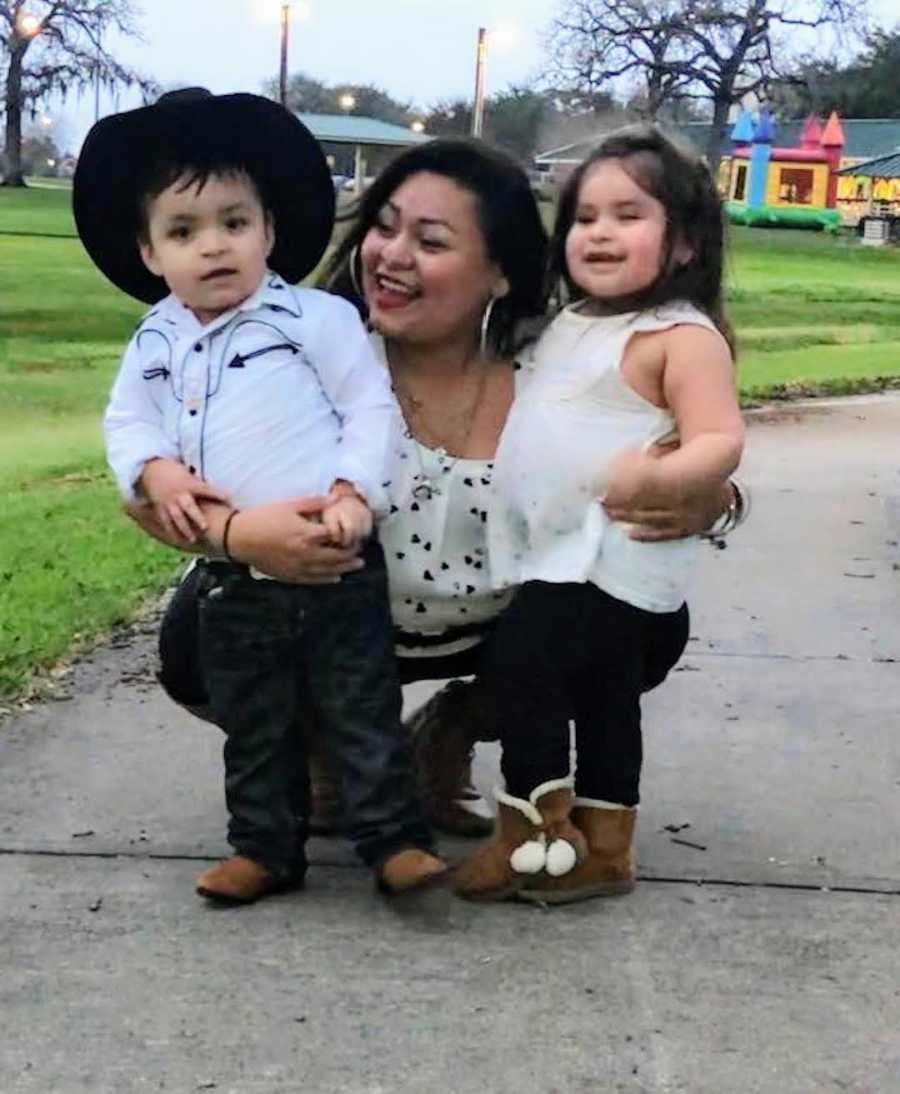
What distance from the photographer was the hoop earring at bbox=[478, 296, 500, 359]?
3.34m

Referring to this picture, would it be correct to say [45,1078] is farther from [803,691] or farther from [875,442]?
[875,442]

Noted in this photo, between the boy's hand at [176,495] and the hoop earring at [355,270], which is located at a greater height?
the hoop earring at [355,270]

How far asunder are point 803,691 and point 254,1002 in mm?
2390

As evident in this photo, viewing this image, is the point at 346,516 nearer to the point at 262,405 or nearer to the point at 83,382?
the point at 262,405

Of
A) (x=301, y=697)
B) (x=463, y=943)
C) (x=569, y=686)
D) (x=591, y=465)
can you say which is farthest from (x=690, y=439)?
(x=463, y=943)

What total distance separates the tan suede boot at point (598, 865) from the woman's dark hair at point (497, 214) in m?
0.86

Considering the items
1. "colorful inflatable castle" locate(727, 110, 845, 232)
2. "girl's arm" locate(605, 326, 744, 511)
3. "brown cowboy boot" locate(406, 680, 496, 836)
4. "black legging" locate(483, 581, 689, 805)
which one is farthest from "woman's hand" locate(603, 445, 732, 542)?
"colorful inflatable castle" locate(727, 110, 845, 232)

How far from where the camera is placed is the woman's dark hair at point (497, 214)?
129 inches

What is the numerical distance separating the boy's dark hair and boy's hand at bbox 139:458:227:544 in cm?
44

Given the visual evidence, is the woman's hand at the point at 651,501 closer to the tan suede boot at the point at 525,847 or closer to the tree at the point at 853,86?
the tan suede boot at the point at 525,847

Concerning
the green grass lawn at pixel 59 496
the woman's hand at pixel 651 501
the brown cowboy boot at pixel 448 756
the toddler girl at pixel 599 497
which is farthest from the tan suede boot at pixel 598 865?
the green grass lawn at pixel 59 496

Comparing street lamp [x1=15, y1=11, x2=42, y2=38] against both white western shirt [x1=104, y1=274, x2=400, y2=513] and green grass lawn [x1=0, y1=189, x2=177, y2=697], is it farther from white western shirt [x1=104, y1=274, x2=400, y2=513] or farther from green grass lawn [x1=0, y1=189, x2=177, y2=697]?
white western shirt [x1=104, y1=274, x2=400, y2=513]

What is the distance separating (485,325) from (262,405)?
514 mm

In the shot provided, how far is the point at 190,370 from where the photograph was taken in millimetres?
3080
